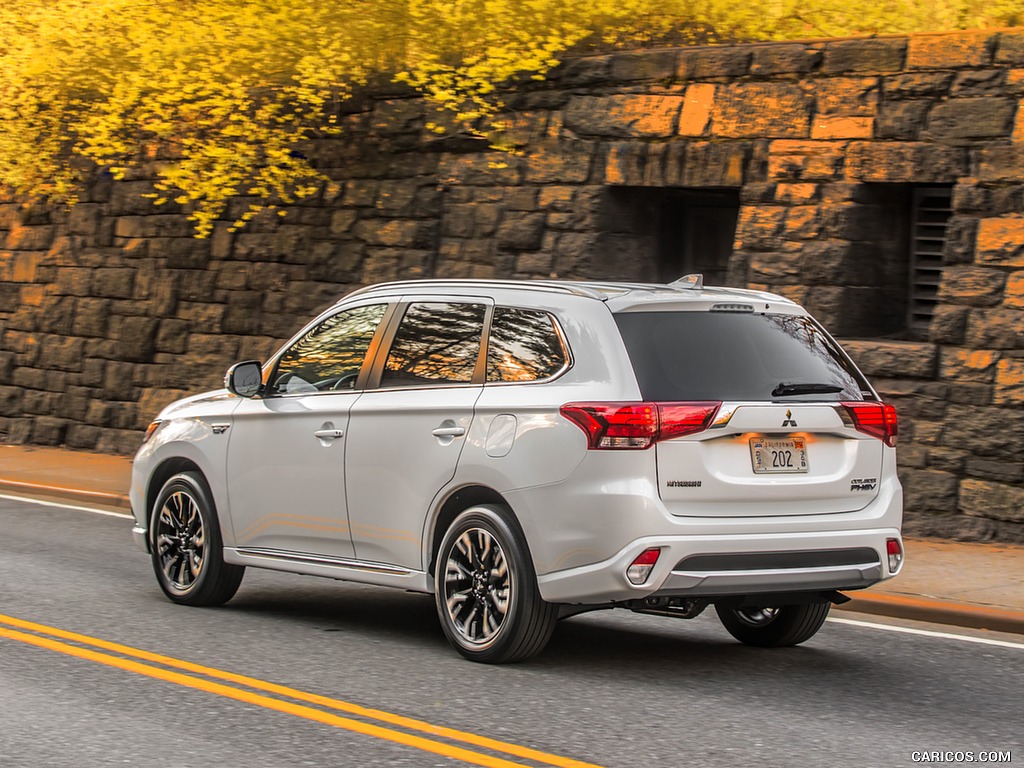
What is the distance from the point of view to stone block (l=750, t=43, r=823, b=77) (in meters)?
12.8

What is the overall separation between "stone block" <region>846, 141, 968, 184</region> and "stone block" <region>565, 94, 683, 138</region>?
1791 millimetres

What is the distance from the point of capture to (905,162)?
40.2 feet

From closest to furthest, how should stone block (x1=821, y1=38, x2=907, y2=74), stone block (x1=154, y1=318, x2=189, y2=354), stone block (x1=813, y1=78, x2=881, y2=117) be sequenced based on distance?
stone block (x1=821, y1=38, x2=907, y2=74)
stone block (x1=813, y1=78, x2=881, y2=117)
stone block (x1=154, y1=318, x2=189, y2=354)

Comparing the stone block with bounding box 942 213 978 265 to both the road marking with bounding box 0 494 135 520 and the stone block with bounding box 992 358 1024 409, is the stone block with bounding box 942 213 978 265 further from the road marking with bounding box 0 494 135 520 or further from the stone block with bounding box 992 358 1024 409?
the road marking with bounding box 0 494 135 520

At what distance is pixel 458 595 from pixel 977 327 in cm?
607

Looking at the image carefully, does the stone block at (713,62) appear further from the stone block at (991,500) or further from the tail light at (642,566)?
the tail light at (642,566)

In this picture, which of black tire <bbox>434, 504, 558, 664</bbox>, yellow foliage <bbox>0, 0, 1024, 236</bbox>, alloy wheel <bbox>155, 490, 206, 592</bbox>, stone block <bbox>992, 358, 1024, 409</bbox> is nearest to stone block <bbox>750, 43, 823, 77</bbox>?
yellow foliage <bbox>0, 0, 1024, 236</bbox>

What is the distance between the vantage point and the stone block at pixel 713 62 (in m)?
13.2

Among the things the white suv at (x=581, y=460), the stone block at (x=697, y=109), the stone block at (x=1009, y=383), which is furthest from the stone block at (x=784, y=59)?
the white suv at (x=581, y=460)

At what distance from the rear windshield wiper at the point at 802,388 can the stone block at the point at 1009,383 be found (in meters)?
4.88

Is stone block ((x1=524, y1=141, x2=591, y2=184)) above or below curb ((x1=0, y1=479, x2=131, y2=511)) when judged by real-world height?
above

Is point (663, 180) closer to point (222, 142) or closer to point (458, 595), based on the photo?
point (222, 142)

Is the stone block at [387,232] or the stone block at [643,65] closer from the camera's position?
the stone block at [643,65]

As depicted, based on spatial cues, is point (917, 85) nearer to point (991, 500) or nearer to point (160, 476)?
point (991, 500)
